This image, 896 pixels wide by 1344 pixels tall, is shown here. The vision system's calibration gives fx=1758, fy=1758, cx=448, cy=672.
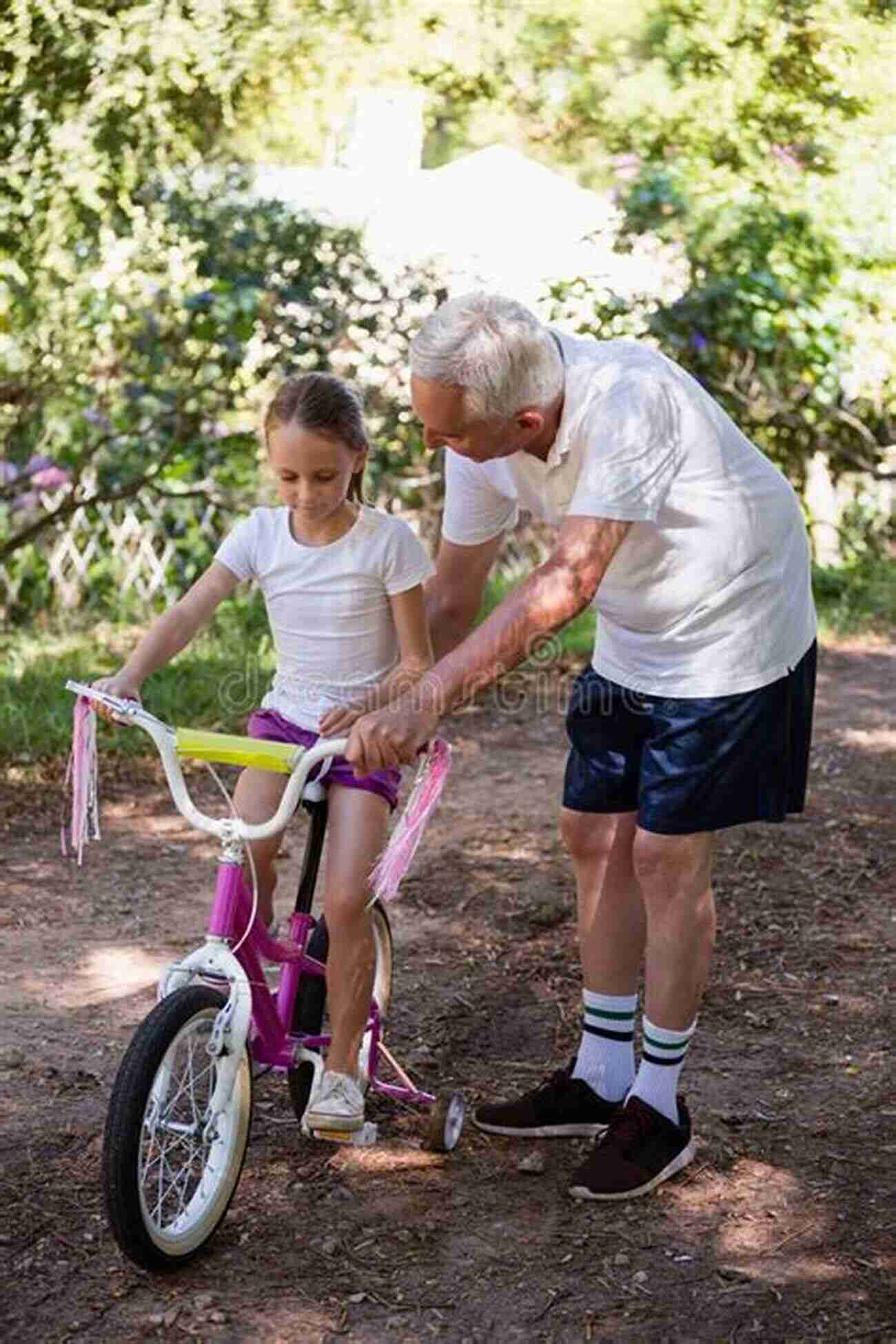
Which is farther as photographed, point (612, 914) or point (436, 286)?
point (436, 286)

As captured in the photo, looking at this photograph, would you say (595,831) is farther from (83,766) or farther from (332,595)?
(83,766)

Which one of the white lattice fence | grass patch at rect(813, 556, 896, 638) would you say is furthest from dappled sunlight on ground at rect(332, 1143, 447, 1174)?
grass patch at rect(813, 556, 896, 638)

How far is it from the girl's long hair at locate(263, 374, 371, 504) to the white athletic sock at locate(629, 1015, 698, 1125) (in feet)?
3.67

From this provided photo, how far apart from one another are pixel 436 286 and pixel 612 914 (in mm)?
4970

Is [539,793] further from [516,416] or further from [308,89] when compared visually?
[308,89]

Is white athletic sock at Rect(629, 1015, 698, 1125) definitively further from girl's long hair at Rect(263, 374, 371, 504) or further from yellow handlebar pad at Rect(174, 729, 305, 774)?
girl's long hair at Rect(263, 374, 371, 504)

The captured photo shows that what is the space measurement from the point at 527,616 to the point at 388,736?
286mm

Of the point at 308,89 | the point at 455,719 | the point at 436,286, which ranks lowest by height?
the point at 455,719

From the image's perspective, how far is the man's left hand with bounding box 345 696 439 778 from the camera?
8.17 ft

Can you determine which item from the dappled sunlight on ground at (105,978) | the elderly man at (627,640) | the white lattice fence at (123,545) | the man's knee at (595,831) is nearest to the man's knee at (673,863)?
the elderly man at (627,640)

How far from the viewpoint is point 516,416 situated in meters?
2.65

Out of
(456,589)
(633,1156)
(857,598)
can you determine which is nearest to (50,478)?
(857,598)

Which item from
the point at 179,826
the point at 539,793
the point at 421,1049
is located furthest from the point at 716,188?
the point at 421,1049

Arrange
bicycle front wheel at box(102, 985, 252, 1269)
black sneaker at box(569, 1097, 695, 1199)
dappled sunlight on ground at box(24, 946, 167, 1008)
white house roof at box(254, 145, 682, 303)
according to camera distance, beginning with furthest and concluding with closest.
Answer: white house roof at box(254, 145, 682, 303), dappled sunlight on ground at box(24, 946, 167, 1008), black sneaker at box(569, 1097, 695, 1199), bicycle front wheel at box(102, 985, 252, 1269)
